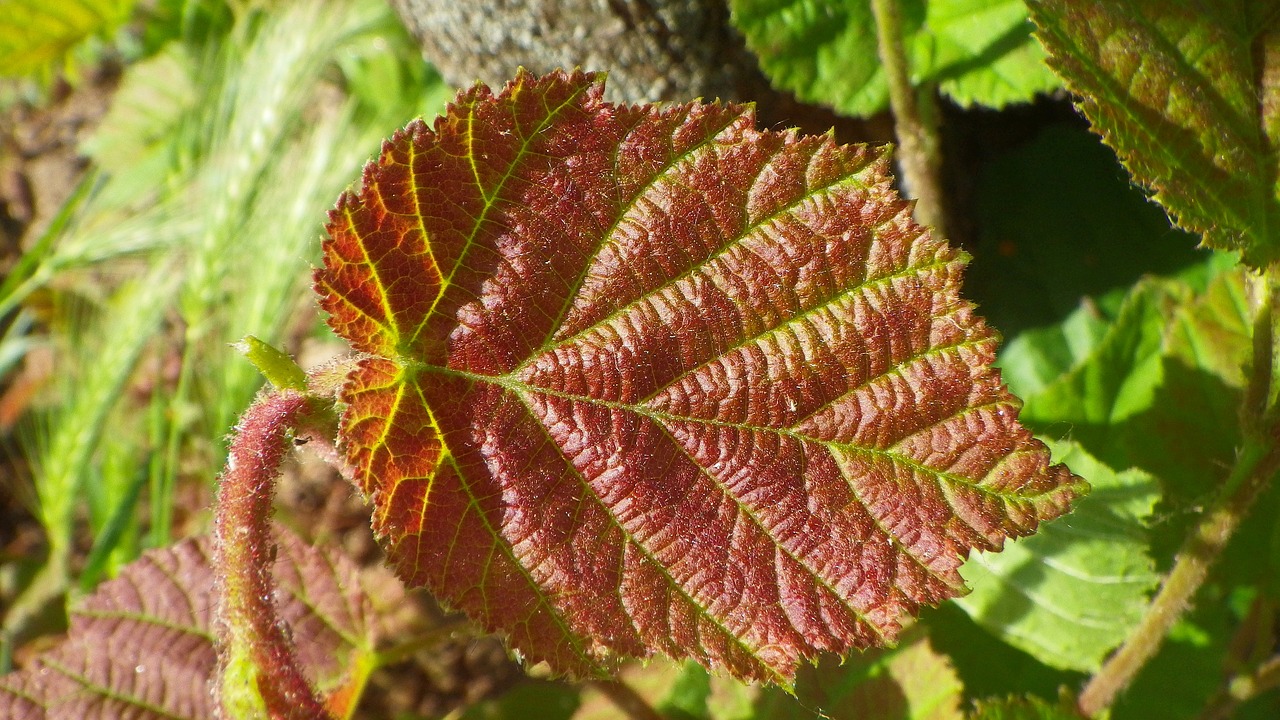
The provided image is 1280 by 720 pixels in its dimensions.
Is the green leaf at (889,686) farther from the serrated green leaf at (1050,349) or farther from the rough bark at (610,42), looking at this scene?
the rough bark at (610,42)

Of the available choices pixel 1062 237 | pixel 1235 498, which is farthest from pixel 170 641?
pixel 1062 237

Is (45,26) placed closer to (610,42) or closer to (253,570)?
(610,42)

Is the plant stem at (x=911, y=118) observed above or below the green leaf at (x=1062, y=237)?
above

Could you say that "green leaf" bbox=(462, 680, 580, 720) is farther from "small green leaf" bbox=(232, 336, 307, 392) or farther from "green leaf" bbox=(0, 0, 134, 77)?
"green leaf" bbox=(0, 0, 134, 77)

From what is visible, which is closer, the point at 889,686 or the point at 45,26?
the point at 889,686

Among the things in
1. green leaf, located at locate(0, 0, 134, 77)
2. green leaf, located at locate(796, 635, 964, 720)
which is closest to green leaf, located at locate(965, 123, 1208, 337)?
green leaf, located at locate(796, 635, 964, 720)

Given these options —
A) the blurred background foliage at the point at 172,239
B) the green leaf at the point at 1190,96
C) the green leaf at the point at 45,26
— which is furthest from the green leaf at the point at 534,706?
the green leaf at the point at 45,26
